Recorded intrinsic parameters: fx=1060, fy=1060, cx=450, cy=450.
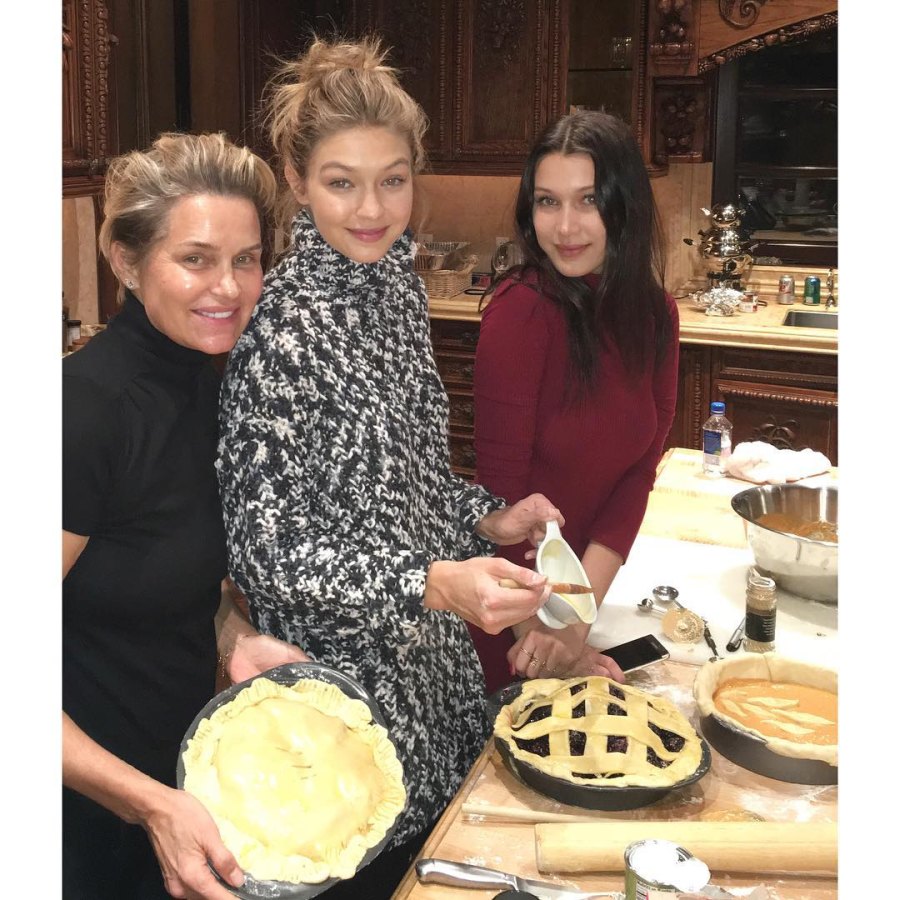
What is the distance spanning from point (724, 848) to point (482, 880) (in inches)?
10.8

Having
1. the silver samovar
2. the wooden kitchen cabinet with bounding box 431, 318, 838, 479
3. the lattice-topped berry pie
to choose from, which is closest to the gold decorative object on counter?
the lattice-topped berry pie

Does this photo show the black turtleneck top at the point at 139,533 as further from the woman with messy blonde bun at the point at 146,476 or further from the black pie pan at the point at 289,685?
the black pie pan at the point at 289,685

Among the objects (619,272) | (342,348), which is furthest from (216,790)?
(619,272)

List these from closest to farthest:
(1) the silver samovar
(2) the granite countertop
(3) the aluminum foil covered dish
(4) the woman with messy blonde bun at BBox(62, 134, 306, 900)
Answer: (4) the woman with messy blonde bun at BBox(62, 134, 306, 900), (2) the granite countertop, (3) the aluminum foil covered dish, (1) the silver samovar

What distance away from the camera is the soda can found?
4426 mm

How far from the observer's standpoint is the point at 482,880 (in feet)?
3.79

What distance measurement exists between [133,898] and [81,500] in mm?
650

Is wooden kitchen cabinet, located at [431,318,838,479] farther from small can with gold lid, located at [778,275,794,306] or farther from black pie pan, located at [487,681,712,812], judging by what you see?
black pie pan, located at [487,681,712,812]

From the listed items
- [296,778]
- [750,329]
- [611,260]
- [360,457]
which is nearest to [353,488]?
[360,457]

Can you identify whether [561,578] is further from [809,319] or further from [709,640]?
[809,319]

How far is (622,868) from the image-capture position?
46.7 inches

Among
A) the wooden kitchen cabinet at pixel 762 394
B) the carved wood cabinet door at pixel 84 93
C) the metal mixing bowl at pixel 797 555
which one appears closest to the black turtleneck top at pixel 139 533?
the metal mixing bowl at pixel 797 555

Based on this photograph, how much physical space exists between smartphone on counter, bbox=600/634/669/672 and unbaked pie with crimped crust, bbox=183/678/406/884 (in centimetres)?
51
